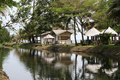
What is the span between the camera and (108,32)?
84.4 feet

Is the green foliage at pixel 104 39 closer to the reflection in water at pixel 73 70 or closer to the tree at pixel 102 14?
the tree at pixel 102 14

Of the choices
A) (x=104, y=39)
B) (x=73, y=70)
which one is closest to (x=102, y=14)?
(x=104, y=39)

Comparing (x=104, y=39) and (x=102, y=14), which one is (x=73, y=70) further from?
(x=102, y=14)

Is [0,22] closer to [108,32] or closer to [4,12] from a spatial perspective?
[4,12]

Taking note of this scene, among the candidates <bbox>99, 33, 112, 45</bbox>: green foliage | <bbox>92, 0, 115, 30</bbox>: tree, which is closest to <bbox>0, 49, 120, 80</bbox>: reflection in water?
<bbox>99, 33, 112, 45</bbox>: green foliage

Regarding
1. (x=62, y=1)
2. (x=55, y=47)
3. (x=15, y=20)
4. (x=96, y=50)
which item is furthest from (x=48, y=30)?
(x=15, y=20)

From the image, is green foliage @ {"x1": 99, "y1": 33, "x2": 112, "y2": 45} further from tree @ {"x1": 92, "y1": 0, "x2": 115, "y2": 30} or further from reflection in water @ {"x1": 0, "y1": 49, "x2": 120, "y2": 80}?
reflection in water @ {"x1": 0, "y1": 49, "x2": 120, "y2": 80}

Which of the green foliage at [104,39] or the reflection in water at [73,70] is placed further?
the green foliage at [104,39]

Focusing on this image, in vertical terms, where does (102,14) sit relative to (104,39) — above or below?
above

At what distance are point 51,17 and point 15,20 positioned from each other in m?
34.9

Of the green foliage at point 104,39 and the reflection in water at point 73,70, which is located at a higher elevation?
the green foliage at point 104,39

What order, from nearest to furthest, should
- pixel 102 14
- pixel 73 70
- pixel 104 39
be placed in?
pixel 73 70 → pixel 104 39 → pixel 102 14

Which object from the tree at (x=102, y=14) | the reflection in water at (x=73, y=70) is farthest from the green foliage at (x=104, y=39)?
the reflection in water at (x=73, y=70)

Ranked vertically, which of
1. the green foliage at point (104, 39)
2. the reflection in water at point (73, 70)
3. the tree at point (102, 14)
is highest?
the tree at point (102, 14)
